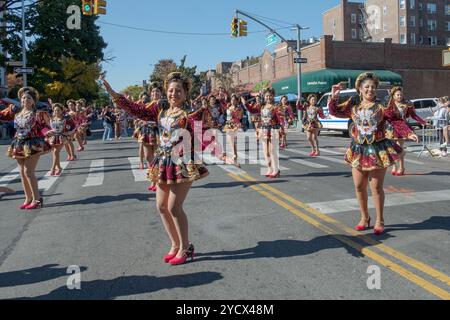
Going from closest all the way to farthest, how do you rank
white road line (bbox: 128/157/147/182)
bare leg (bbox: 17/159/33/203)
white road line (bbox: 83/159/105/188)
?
bare leg (bbox: 17/159/33/203)
white road line (bbox: 83/159/105/188)
white road line (bbox: 128/157/147/182)

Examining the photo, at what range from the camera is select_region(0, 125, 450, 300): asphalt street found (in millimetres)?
4332

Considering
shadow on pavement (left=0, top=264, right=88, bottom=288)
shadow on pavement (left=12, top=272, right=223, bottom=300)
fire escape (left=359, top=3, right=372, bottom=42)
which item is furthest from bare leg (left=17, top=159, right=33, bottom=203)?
fire escape (left=359, top=3, right=372, bottom=42)

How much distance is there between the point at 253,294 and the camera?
4.13 meters

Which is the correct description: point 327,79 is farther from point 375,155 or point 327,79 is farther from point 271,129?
point 375,155

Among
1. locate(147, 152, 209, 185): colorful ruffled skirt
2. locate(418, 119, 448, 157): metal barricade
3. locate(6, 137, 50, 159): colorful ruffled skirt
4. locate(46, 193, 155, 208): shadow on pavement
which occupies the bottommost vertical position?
locate(46, 193, 155, 208): shadow on pavement

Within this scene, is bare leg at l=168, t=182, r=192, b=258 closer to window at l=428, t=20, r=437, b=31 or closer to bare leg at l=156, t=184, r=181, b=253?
bare leg at l=156, t=184, r=181, b=253

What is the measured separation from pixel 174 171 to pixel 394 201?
4525mm

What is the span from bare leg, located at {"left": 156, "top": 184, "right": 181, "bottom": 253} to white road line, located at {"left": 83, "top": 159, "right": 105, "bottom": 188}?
5998 millimetres

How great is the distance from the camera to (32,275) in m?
4.86

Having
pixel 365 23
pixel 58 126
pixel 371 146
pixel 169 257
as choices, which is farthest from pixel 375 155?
pixel 365 23

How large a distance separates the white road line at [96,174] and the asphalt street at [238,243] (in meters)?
0.54

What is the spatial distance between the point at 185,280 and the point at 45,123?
478 cm

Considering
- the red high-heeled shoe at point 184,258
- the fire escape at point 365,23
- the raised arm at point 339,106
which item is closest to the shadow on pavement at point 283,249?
the red high-heeled shoe at point 184,258

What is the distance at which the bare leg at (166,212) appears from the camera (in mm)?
5094
